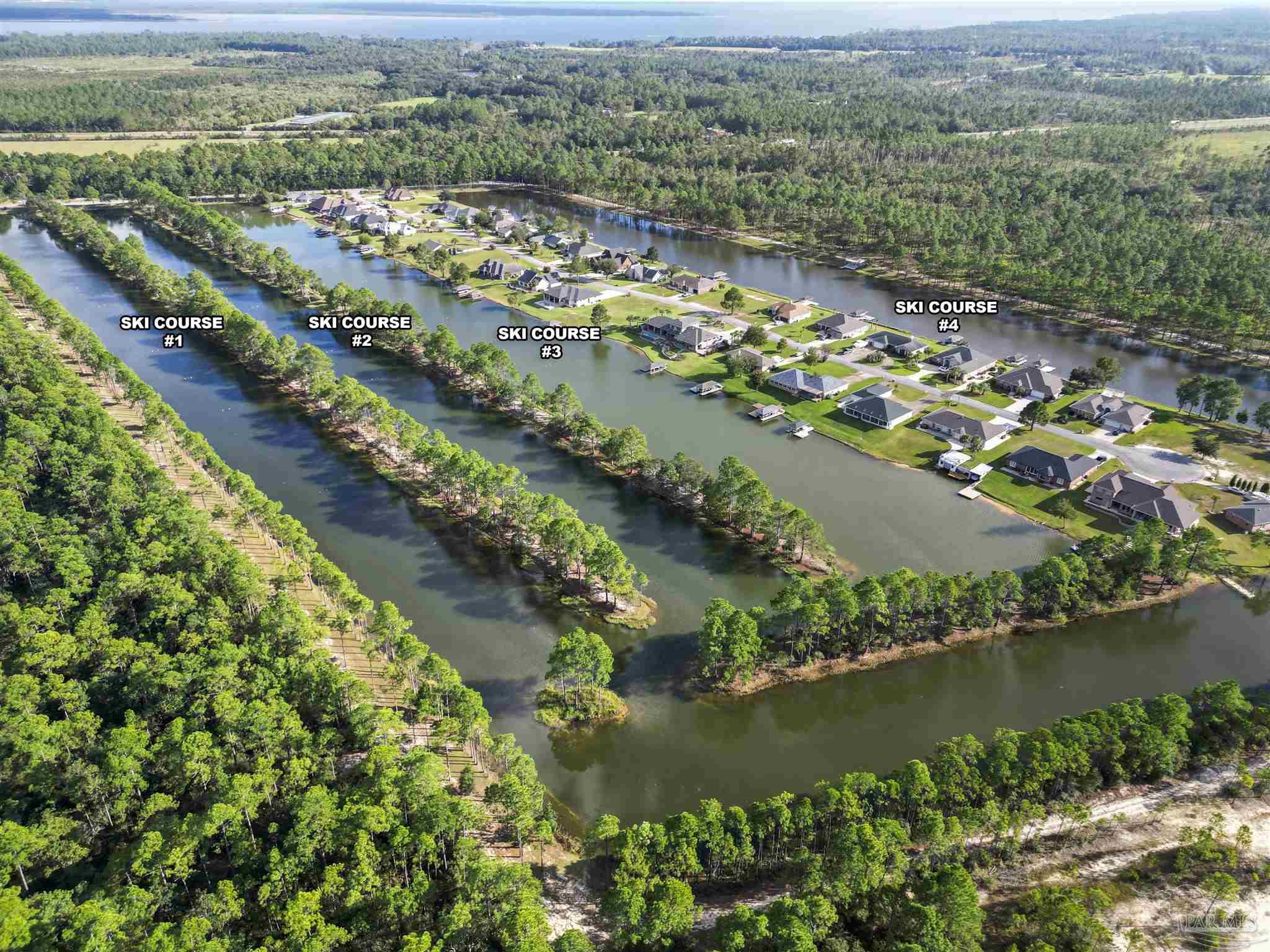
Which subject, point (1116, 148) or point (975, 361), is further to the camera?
point (1116, 148)

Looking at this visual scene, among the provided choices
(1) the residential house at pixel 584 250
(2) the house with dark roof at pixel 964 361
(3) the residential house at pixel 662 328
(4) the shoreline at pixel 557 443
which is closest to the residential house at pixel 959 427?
(2) the house with dark roof at pixel 964 361

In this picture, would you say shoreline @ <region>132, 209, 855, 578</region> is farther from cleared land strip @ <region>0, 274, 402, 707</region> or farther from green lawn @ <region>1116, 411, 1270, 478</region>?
green lawn @ <region>1116, 411, 1270, 478</region>

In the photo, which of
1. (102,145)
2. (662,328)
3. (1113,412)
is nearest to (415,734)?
(662,328)

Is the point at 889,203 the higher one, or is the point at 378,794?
the point at 889,203

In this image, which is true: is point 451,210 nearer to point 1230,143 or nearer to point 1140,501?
point 1140,501

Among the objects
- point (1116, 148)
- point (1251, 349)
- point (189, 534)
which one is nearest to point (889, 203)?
point (1251, 349)

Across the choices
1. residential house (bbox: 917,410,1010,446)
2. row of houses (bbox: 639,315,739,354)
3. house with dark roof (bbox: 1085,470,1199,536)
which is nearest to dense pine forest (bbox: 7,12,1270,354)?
residential house (bbox: 917,410,1010,446)

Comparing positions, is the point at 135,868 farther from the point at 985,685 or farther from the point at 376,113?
the point at 376,113
